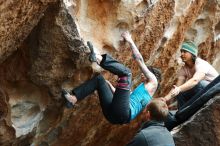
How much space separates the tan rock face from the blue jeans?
56cm

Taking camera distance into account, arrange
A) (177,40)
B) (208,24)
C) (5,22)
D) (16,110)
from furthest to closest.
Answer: (208,24) < (177,40) < (16,110) < (5,22)

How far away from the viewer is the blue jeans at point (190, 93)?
6992 mm

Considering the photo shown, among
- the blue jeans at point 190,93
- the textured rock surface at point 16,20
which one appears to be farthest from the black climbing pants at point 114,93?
the blue jeans at point 190,93

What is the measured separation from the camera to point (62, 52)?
623 centimetres

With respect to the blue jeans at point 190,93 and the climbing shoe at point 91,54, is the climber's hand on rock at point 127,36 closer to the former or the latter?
the climbing shoe at point 91,54

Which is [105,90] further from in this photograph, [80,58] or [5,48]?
[5,48]

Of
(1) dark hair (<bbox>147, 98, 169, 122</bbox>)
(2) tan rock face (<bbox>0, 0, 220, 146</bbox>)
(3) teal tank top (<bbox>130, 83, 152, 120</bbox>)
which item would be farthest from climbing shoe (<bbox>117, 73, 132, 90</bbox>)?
(2) tan rock face (<bbox>0, 0, 220, 146</bbox>)

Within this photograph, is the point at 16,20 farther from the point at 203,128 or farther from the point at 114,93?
the point at 203,128

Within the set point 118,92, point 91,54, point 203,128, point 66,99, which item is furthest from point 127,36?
point 203,128

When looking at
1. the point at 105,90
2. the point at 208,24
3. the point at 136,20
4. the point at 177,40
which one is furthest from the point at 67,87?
the point at 208,24

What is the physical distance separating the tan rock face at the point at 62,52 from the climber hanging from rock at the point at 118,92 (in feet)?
1.28

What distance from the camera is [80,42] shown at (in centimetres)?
616

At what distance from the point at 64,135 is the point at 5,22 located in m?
2.55

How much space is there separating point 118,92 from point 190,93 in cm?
168
